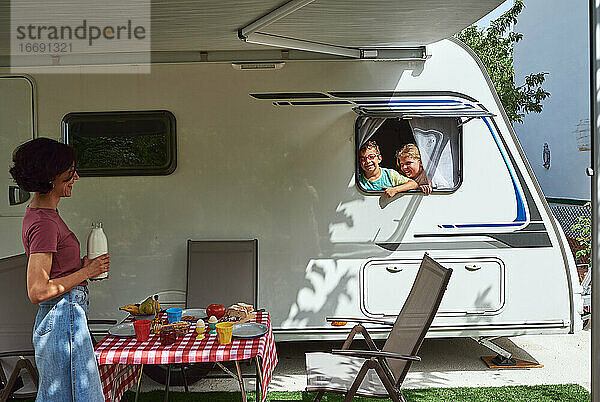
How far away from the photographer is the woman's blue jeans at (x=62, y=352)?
2871 millimetres

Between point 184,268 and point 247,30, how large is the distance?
1.80 m

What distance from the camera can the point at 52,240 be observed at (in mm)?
2850

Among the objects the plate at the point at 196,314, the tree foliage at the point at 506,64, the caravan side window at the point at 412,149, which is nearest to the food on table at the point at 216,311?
the plate at the point at 196,314

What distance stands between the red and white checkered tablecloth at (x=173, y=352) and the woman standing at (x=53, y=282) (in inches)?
13.0

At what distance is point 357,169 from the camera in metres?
4.96

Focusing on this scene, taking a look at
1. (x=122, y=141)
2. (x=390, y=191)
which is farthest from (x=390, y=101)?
(x=122, y=141)

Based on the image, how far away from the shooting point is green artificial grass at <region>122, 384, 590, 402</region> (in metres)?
4.45

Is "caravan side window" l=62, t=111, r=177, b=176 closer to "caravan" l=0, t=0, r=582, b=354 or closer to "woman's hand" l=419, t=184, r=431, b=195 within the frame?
"caravan" l=0, t=0, r=582, b=354

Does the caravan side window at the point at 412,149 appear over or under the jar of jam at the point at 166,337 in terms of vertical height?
over

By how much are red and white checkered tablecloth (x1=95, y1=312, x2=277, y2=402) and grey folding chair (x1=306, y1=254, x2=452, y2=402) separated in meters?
0.37

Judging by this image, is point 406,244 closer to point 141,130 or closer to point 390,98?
point 390,98

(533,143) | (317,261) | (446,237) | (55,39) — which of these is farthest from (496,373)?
(533,143)

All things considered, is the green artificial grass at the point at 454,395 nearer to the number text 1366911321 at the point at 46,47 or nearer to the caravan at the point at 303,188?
the caravan at the point at 303,188

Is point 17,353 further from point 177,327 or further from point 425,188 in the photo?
point 425,188
